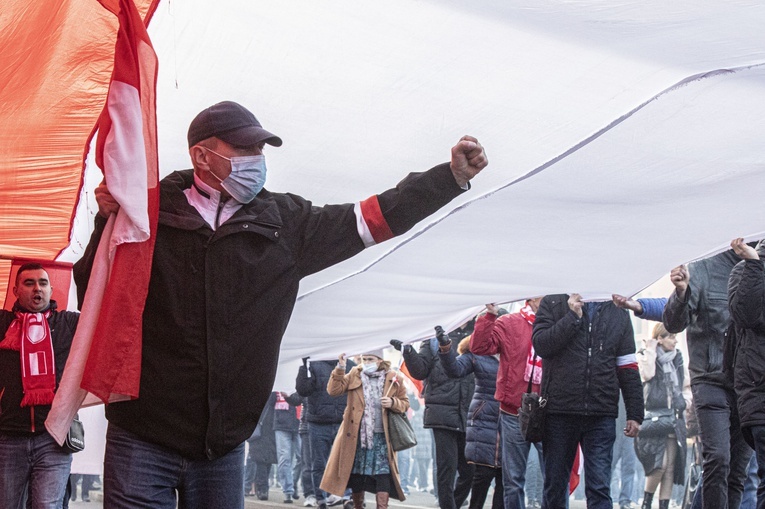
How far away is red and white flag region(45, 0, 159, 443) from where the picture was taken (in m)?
3.49

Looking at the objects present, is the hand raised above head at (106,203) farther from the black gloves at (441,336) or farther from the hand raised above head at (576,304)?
the black gloves at (441,336)

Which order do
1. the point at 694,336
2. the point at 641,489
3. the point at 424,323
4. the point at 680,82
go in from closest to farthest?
the point at 680,82, the point at 694,336, the point at 424,323, the point at 641,489

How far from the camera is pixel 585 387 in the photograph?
24.7 ft

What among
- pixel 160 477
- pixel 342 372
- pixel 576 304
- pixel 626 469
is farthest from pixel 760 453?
pixel 626 469

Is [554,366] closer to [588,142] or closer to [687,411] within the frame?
[588,142]

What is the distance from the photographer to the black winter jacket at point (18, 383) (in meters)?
6.99

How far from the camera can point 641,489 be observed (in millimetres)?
16656

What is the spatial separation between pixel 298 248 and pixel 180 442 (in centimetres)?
84

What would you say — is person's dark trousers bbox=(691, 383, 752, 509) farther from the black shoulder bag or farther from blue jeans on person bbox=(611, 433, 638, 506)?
blue jeans on person bbox=(611, 433, 638, 506)

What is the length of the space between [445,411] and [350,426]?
126 centimetres

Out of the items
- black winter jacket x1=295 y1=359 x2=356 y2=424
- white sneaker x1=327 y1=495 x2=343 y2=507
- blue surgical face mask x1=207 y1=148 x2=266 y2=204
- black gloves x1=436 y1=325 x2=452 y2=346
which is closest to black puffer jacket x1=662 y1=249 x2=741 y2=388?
black gloves x1=436 y1=325 x2=452 y2=346

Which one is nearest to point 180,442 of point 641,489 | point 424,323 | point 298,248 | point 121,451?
point 121,451

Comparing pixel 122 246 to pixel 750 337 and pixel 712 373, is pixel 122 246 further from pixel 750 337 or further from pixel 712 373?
pixel 712 373

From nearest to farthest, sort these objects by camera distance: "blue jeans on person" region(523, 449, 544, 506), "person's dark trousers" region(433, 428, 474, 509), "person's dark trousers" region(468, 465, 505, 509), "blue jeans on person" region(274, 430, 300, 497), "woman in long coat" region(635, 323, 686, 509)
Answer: "person's dark trousers" region(468, 465, 505, 509) < "person's dark trousers" region(433, 428, 474, 509) < "woman in long coat" region(635, 323, 686, 509) < "blue jeans on person" region(523, 449, 544, 506) < "blue jeans on person" region(274, 430, 300, 497)
